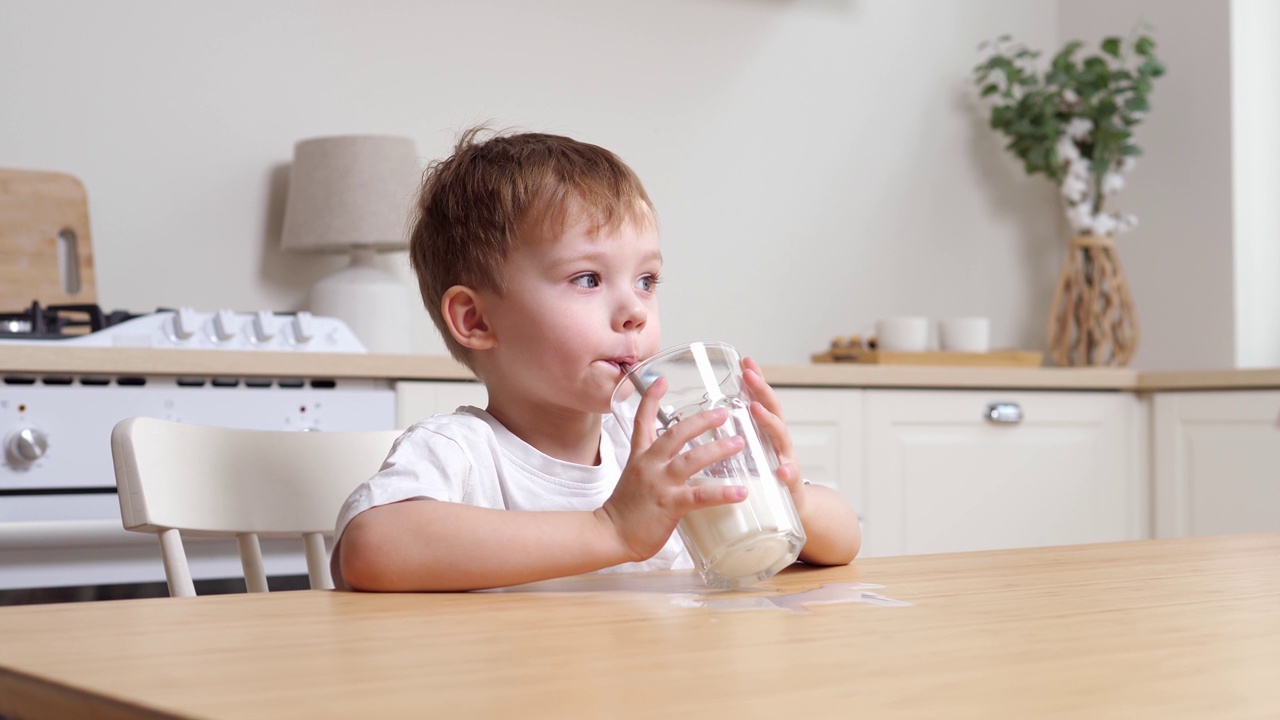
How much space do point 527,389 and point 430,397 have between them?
87cm

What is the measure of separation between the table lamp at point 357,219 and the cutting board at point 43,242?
1.12 feet

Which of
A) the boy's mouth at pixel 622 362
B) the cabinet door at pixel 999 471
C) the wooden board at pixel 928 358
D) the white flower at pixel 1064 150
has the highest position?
the white flower at pixel 1064 150

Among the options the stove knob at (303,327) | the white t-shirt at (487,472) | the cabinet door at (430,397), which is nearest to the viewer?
the white t-shirt at (487,472)

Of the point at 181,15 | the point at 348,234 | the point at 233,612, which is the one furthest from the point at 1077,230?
the point at 233,612

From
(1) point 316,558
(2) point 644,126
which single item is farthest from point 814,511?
(2) point 644,126

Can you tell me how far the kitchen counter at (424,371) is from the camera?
1.58m

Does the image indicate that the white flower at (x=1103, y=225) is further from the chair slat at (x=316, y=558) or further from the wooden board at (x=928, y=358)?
the chair slat at (x=316, y=558)

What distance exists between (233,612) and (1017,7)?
311 cm

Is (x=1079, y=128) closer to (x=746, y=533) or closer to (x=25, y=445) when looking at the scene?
(x=25, y=445)

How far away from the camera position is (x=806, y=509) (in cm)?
84

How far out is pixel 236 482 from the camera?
97 centimetres

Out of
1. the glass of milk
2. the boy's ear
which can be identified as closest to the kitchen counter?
→ the boy's ear

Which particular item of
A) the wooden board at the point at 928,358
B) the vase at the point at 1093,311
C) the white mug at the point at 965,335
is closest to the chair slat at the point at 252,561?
the wooden board at the point at 928,358

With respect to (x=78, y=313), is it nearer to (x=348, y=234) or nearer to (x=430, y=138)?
(x=348, y=234)
